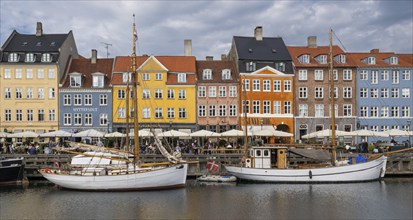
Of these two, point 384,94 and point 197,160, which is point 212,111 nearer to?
point 197,160

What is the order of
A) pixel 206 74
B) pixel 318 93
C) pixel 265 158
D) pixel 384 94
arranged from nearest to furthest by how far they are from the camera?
pixel 265 158, pixel 206 74, pixel 318 93, pixel 384 94

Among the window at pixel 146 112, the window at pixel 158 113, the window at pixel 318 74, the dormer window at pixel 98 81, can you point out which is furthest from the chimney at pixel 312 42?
the dormer window at pixel 98 81

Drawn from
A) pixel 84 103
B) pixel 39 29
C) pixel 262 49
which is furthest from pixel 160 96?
pixel 39 29

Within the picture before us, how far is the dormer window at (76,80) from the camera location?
5572 centimetres

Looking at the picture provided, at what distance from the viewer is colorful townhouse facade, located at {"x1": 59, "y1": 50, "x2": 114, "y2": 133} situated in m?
55.6

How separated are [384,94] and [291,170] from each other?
27954 mm

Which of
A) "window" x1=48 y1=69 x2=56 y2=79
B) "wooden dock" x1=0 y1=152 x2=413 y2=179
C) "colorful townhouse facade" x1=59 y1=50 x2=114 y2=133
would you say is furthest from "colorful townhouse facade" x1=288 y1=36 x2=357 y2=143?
"window" x1=48 y1=69 x2=56 y2=79

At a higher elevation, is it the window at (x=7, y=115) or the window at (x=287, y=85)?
the window at (x=287, y=85)

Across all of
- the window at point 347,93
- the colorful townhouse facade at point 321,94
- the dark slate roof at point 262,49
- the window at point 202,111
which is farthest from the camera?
the window at point 347,93

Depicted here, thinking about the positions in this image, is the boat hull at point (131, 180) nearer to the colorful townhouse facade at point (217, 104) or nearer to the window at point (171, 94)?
the colorful townhouse facade at point (217, 104)

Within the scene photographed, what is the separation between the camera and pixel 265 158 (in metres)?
37.7

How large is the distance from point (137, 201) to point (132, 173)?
166 inches

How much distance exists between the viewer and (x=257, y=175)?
121ft

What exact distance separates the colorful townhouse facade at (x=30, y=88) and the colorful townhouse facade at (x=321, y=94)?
28.9 metres
